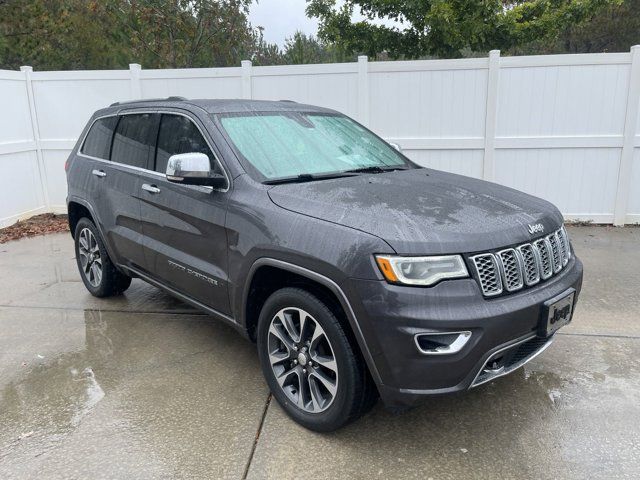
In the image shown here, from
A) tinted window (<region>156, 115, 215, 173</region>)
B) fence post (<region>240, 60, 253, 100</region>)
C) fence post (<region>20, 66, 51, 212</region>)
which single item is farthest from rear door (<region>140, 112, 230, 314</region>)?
fence post (<region>20, 66, 51, 212</region>)

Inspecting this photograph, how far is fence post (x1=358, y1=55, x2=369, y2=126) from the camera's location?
304 inches

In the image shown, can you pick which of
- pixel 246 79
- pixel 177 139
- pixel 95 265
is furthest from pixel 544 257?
pixel 246 79

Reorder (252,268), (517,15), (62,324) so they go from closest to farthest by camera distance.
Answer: (252,268), (62,324), (517,15)

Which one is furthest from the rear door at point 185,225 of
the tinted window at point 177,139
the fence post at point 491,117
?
the fence post at point 491,117

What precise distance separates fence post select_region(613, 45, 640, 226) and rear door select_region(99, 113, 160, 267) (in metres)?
6.34

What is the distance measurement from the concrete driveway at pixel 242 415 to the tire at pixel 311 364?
161mm

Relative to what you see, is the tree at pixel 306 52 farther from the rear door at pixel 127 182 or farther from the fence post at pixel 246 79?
the rear door at pixel 127 182

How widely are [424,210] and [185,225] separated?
1.68 m

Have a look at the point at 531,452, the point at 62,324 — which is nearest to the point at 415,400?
the point at 531,452

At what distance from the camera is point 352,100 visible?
7879 mm

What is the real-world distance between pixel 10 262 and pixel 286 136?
15.7 feet

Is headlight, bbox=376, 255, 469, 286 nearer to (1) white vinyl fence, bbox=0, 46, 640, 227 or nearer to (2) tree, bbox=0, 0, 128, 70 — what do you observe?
(1) white vinyl fence, bbox=0, 46, 640, 227

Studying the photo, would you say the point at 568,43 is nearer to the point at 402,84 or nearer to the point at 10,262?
the point at 402,84

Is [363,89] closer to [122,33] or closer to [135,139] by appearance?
[135,139]
